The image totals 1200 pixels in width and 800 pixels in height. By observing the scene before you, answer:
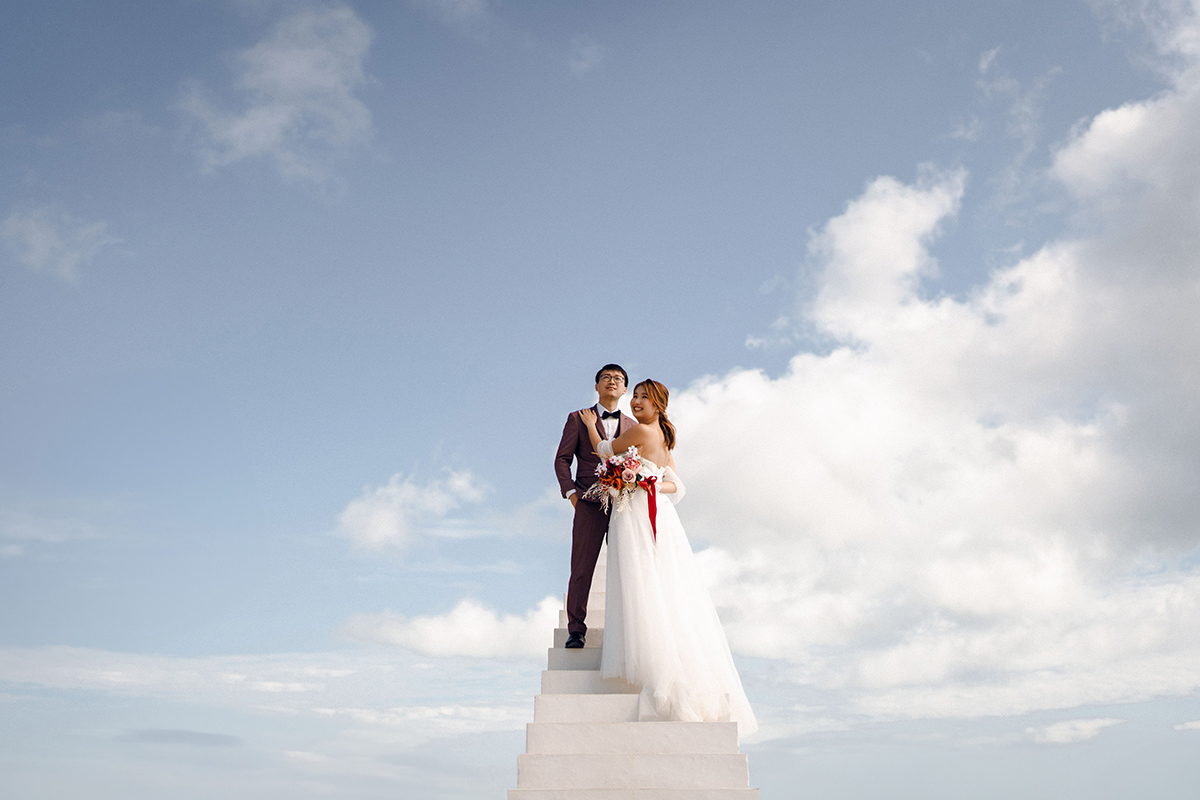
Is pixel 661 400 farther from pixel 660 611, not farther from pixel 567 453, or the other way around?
pixel 660 611

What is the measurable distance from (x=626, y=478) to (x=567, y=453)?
1031 mm

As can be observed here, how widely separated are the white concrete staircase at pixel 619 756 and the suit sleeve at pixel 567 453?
7.93 ft

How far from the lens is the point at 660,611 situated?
8.93 metres

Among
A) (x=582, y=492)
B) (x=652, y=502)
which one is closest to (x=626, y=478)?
(x=652, y=502)

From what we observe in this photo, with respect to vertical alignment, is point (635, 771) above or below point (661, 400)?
below

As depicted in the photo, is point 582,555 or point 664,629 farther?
point 582,555

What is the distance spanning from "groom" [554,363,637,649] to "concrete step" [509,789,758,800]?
2.26m

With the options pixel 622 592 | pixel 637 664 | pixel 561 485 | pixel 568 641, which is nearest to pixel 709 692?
pixel 637 664

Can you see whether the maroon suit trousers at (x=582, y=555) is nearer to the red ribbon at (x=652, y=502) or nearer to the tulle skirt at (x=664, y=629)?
the tulle skirt at (x=664, y=629)

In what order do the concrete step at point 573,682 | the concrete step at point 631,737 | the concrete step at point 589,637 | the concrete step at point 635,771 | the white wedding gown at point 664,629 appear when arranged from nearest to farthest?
the concrete step at point 635,771 < the concrete step at point 631,737 < the white wedding gown at point 664,629 < the concrete step at point 573,682 < the concrete step at point 589,637

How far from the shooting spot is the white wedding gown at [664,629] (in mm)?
8500

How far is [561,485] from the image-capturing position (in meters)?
10.1

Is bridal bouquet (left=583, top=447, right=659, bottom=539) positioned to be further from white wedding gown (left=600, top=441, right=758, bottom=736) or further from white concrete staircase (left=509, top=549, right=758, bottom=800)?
white concrete staircase (left=509, top=549, right=758, bottom=800)

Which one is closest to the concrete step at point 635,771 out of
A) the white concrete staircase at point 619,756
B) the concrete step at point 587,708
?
the white concrete staircase at point 619,756
